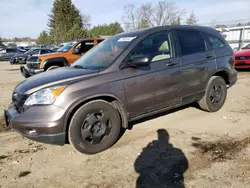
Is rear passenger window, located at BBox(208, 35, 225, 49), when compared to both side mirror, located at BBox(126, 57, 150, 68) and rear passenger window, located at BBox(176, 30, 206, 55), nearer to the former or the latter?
rear passenger window, located at BBox(176, 30, 206, 55)

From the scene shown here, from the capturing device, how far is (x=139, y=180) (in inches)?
109

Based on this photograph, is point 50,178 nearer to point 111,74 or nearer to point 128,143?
point 128,143

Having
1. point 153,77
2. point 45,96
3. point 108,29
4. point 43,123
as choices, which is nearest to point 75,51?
point 153,77

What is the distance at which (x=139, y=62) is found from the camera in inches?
139

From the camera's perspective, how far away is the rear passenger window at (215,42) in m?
4.88

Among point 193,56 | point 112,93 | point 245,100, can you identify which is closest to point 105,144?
point 112,93

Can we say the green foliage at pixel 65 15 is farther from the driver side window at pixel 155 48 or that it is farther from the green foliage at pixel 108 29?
the driver side window at pixel 155 48

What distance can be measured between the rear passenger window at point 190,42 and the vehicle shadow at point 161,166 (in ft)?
5.81

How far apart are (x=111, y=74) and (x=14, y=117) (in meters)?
1.50

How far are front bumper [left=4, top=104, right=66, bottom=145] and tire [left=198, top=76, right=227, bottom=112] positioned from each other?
10.00 feet

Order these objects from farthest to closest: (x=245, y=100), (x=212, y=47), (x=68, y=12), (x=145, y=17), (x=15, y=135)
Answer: (x=68, y=12) < (x=145, y=17) < (x=245, y=100) < (x=212, y=47) < (x=15, y=135)

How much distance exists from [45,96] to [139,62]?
1.44 metres

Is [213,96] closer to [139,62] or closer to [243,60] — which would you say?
[139,62]

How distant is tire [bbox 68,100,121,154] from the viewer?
328 centimetres
